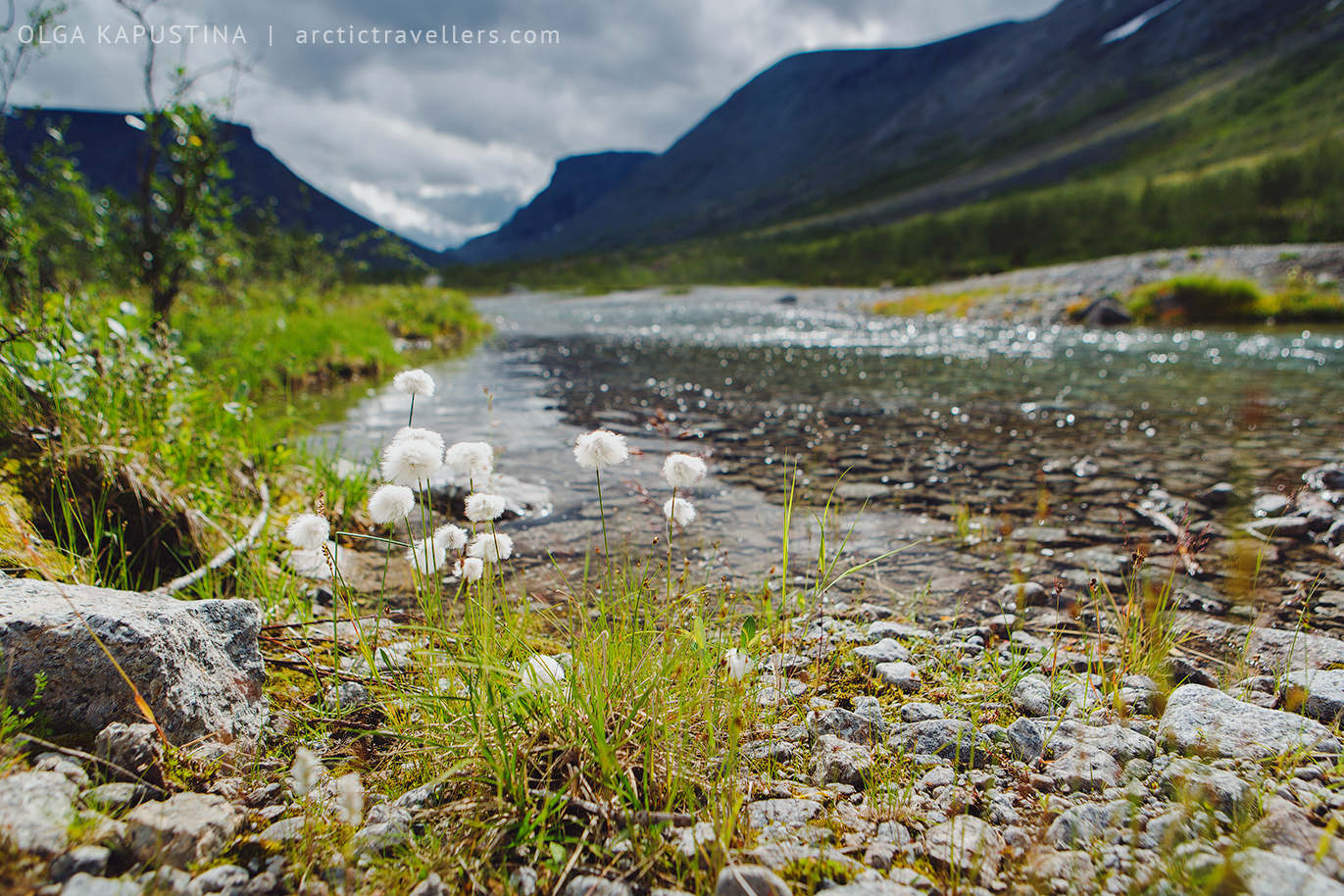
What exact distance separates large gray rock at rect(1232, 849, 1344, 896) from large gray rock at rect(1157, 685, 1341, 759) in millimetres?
672

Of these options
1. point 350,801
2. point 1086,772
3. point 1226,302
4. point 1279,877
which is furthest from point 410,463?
point 1226,302

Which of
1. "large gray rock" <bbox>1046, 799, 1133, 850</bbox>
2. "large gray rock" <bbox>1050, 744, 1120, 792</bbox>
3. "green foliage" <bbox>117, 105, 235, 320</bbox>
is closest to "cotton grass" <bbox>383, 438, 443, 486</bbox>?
"large gray rock" <bbox>1046, 799, 1133, 850</bbox>

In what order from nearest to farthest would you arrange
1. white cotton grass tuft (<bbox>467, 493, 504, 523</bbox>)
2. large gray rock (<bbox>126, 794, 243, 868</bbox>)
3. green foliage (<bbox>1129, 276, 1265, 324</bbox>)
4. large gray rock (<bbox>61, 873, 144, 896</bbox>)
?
large gray rock (<bbox>61, 873, 144, 896</bbox>) < large gray rock (<bbox>126, 794, 243, 868</bbox>) < white cotton grass tuft (<bbox>467, 493, 504, 523</bbox>) < green foliage (<bbox>1129, 276, 1265, 324</bbox>)

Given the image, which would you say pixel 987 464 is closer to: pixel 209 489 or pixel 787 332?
pixel 209 489

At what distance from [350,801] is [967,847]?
1925 millimetres

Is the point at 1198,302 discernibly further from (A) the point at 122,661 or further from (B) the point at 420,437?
(A) the point at 122,661

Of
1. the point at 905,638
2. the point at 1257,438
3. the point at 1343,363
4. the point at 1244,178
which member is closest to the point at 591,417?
the point at 905,638

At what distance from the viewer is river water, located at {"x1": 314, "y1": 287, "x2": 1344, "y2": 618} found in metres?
5.65

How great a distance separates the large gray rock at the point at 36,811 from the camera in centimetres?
158

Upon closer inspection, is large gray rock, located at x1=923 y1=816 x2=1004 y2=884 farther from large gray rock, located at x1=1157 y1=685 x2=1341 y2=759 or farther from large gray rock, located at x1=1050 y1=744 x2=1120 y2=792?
large gray rock, located at x1=1157 y1=685 x2=1341 y2=759

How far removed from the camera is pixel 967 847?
205 cm

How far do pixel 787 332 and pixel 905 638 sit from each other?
25667mm

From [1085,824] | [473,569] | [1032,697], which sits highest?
[473,569]

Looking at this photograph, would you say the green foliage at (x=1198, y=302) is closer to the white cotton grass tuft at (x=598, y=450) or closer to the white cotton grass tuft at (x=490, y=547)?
the white cotton grass tuft at (x=598, y=450)
